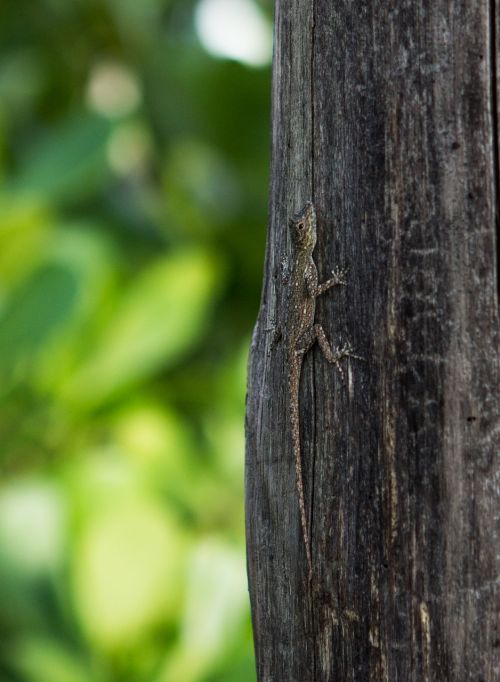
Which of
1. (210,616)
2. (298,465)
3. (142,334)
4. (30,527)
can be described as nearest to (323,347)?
(298,465)

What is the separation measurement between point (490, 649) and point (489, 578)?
16cm

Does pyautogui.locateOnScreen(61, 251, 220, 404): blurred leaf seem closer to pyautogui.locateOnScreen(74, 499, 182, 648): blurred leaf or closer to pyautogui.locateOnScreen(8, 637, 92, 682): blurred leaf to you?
pyautogui.locateOnScreen(74, 499, 182, 648): blurred leaf

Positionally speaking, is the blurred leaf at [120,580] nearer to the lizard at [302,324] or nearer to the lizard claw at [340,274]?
the lizard at [302,324]

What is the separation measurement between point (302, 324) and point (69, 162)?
4638 mm

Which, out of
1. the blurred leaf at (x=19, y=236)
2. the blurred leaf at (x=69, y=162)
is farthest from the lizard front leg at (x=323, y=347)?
the blurred leaf at (x=19, y=236)

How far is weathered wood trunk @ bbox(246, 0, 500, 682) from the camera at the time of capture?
2.29 meters

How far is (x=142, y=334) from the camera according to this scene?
674 cm

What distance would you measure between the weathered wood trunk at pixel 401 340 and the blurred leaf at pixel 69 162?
177 inches

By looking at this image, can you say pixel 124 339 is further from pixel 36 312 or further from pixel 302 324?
pixel 302 324

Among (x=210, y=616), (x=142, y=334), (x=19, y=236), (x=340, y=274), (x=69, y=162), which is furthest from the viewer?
(x=19, y=236)

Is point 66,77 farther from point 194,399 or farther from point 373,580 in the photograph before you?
point 373,580

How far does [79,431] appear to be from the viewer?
7078mm

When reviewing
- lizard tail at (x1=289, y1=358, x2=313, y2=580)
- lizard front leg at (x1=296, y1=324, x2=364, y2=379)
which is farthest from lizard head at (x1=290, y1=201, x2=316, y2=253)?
lizard tail at (x1=289, y1=358, x2=313, y2=580)

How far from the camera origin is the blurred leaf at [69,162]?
6816mm
